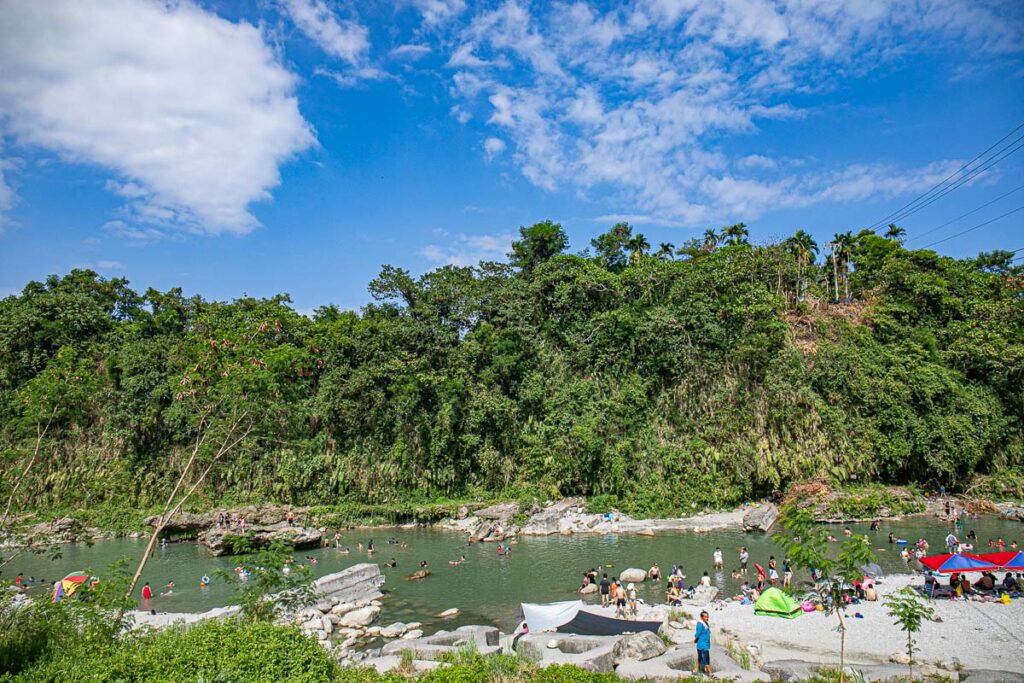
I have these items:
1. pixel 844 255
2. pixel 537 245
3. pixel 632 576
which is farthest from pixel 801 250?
pixel 632 576

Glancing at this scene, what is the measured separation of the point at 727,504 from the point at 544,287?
1699 centimetres

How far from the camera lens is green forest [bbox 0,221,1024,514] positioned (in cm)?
3131

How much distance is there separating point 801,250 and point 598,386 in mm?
19695

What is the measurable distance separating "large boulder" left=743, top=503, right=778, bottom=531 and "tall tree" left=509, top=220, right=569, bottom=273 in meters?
20.0

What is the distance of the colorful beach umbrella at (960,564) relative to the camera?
17344 millimetres

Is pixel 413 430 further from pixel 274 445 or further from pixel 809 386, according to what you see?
pixel 809 386

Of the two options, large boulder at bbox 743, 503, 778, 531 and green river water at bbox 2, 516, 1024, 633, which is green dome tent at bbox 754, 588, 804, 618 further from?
large boulder at bbox 743, 503, 778, 531

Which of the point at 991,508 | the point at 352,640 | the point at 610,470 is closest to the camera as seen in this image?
the point at 352,640

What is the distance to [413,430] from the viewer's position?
123 feet

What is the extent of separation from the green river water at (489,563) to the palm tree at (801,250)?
16780 mm

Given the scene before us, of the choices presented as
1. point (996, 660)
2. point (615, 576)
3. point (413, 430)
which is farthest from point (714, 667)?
point (413, 430)

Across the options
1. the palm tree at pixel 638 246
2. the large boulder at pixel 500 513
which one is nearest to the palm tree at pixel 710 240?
the palm tree at pixel 638 246

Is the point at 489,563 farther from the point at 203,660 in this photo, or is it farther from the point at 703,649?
the point at 203,660

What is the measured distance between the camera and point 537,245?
40062 mm
